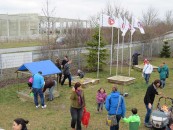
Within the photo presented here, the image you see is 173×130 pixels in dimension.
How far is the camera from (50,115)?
34.1ft

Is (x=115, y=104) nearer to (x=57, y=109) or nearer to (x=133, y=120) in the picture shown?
(x=133, y=120)

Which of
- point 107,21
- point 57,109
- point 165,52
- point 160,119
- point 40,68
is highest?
point 107,21

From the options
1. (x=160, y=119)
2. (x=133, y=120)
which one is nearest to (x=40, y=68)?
(x=133, y=120)

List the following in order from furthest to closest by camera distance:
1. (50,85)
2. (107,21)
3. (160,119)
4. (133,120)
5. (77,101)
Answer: (107,21)
(50,85)
(160,119)
(77,101)
(133,120)

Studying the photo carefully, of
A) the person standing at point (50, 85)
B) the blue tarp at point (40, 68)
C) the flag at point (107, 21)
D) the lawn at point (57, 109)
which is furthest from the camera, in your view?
the flag at point (107, 21)

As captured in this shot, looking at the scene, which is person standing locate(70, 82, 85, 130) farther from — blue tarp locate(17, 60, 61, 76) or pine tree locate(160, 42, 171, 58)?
pine tree locate(160, 42, 171, 58)

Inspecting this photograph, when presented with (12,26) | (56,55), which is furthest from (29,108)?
(12,26)

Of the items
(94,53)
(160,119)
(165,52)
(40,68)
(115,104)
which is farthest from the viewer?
(165,52)

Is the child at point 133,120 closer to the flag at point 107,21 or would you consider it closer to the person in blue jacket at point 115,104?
the person in blue jacket at point 115,104

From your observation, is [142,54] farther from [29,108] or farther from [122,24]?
[29,108]

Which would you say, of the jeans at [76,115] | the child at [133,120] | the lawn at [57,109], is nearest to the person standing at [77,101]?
the jeans at [76,115]

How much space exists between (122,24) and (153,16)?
49223 millimetres

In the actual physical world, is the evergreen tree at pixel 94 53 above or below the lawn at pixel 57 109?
above

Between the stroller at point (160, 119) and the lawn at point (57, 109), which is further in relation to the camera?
the lawn at point (57, 109)
